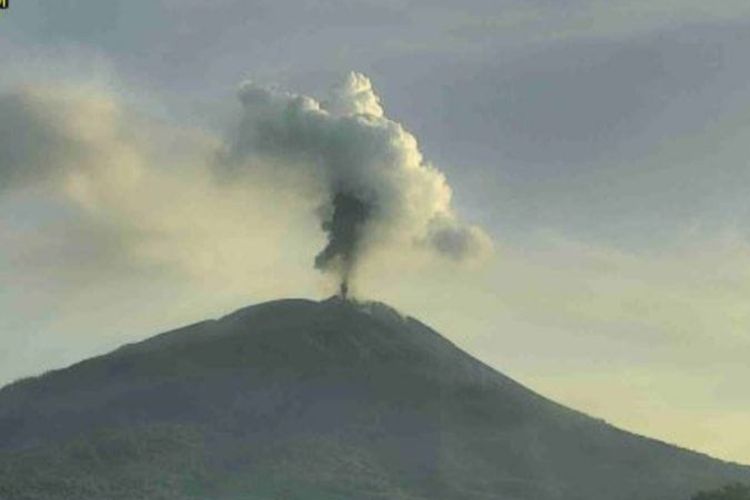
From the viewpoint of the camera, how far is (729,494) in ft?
611

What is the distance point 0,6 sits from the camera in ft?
214

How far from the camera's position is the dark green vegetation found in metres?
185

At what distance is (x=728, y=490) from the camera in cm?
18788

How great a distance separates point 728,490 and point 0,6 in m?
142

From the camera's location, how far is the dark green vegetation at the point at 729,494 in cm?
18500

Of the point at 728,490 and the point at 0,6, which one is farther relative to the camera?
the point at 728,490
